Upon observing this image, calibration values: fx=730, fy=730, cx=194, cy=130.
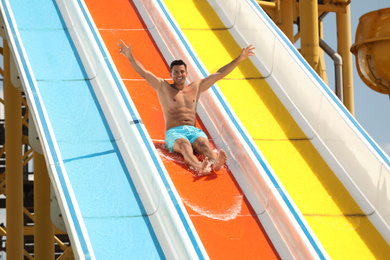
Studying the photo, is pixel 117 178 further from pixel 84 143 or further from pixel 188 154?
pixel 188 154

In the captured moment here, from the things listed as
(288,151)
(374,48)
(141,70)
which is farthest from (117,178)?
(374,48)

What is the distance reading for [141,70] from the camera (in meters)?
6.16

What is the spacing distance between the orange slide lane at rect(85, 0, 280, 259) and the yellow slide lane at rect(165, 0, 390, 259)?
1.58 feet

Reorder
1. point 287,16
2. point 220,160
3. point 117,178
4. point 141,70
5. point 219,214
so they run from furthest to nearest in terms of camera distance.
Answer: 1. point 287,16
2. point 141,70
3. point 220,160
4. point 117,178
5. point 219,214

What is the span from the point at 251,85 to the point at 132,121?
5.72 feet

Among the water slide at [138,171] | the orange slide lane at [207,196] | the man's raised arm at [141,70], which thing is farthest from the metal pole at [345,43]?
the man's raised arm at [141,70]

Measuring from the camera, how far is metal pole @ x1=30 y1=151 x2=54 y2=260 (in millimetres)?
8609

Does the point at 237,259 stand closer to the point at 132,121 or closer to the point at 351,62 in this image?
the point at 132,121

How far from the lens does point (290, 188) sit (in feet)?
18.6

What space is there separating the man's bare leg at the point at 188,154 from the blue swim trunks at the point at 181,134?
62 millimetres

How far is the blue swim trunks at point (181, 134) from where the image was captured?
5.78 metres

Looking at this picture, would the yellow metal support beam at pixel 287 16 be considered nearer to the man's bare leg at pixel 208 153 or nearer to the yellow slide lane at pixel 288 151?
the yellow slide lane at pixel 288 151

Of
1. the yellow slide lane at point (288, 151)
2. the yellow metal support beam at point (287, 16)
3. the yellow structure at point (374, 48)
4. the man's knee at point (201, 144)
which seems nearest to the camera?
the yellow slide lane at point (288, 151)

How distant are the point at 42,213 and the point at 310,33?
407cm
